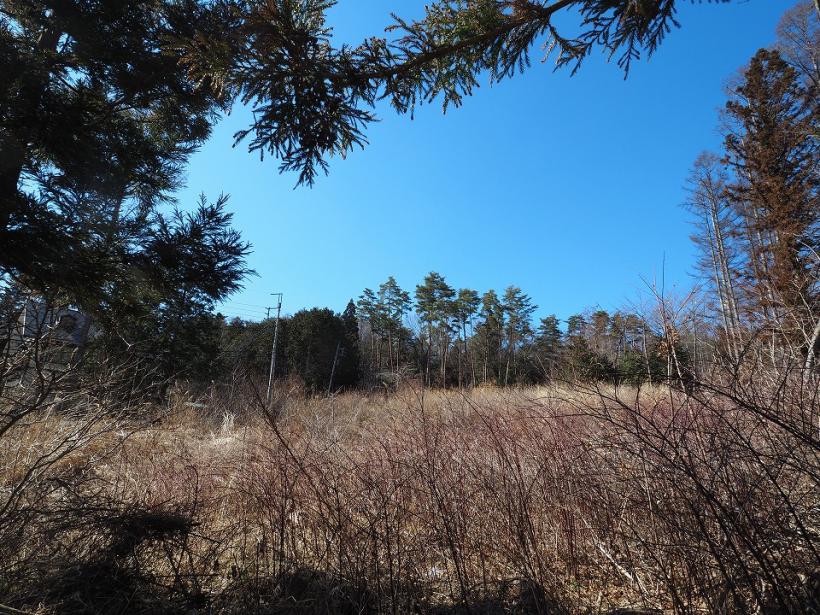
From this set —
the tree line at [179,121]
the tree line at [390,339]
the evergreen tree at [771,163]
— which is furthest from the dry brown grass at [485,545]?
the tree line at [390,339]

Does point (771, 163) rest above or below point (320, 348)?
above

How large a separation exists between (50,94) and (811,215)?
1824 centimetres

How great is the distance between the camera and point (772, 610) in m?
1.72

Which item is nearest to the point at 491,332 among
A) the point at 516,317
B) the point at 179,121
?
the point at 516,317

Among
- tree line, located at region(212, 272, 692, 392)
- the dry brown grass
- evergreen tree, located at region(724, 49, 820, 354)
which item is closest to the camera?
the dry brown grass

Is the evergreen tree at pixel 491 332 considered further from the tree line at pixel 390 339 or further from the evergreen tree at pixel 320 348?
the evergreen tree at pixel 320 348

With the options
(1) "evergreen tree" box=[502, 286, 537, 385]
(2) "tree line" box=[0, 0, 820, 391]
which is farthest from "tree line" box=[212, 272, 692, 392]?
(2) "tree line" box=[0, 0, 820, 391]

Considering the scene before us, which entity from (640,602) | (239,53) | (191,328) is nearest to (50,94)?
(239,53)

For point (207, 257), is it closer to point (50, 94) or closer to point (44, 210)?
point (44, 210)

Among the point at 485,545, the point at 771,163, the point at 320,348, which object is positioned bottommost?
A: the point at 485,545

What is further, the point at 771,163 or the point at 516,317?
the point at 516,317

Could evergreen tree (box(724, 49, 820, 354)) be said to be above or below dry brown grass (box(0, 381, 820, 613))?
above

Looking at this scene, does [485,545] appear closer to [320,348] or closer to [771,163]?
[771,163]

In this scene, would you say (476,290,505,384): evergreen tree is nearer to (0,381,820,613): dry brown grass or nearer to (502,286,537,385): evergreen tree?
(502,286,537,385): evergreen tree
